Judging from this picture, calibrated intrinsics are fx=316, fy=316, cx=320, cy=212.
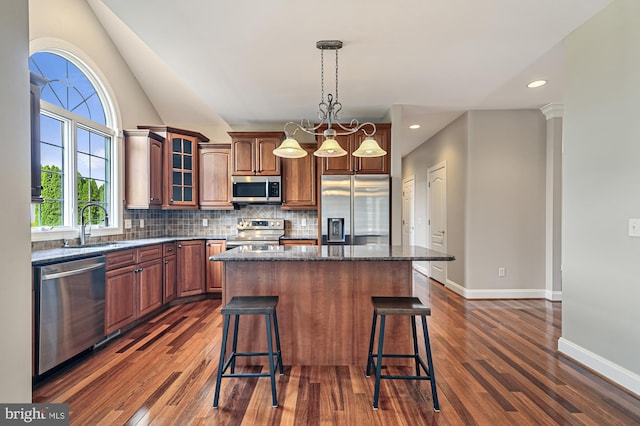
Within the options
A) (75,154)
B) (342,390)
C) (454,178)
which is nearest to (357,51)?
(342,390)

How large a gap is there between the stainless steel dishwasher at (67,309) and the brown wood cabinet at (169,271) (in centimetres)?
114

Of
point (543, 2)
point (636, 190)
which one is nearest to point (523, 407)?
point (636, 190)

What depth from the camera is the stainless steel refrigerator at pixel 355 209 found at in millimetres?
4281

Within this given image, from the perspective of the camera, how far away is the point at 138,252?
3473 millimetres

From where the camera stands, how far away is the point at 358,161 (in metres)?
4.46

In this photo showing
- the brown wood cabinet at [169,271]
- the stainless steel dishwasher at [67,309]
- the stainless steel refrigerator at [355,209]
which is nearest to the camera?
the stainless steel dishwasher at [67,309]

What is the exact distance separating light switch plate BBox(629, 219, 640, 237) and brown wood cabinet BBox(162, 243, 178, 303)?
4.51 meters

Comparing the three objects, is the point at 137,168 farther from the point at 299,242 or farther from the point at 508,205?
the point at 508,205

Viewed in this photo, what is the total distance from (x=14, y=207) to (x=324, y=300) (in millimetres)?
1942

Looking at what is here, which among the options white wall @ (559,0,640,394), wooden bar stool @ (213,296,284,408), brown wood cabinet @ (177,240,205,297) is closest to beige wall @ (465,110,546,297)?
white wall @ (559,0,640,394)

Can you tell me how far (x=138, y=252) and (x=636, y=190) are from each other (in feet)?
14.4

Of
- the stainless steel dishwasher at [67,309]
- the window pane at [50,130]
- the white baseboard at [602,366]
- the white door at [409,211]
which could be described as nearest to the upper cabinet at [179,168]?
the window pane at [50,130]

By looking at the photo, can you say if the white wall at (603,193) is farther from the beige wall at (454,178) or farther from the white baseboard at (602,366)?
the beige wall at (454,178)

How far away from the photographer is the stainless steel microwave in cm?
476
